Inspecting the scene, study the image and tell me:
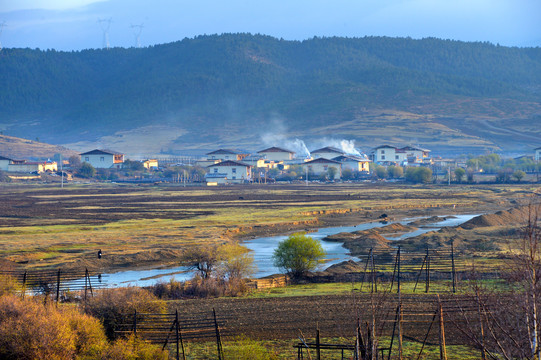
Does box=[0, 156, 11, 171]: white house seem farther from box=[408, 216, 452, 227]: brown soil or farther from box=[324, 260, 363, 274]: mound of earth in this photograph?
box=[324, 260, 363, 274]: mound of earth

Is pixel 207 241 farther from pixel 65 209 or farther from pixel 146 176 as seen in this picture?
pixel 146 176

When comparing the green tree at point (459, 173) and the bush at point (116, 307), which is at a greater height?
the green tree at point (459, 173)

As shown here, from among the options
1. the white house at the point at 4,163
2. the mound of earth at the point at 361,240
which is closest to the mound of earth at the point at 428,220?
the mound of earth at the point at 361,240

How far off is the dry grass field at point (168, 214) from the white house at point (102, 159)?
3749 centimetres

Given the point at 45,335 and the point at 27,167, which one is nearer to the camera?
the point at 45,335

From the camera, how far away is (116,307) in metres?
20.6

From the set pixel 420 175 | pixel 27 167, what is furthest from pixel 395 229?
pixel 27 167

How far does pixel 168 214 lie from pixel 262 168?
241 feet

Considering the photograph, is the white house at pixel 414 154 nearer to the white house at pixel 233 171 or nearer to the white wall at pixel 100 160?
the white house at pixel 233 171

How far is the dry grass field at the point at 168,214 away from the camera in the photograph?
40.0 meters

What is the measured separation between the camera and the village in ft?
406

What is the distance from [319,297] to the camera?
87.8 ft

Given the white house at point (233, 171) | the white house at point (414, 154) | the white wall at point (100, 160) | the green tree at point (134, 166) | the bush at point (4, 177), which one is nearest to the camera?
the bush at point (4, 177)

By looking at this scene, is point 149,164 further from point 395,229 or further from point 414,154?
point 395,229
